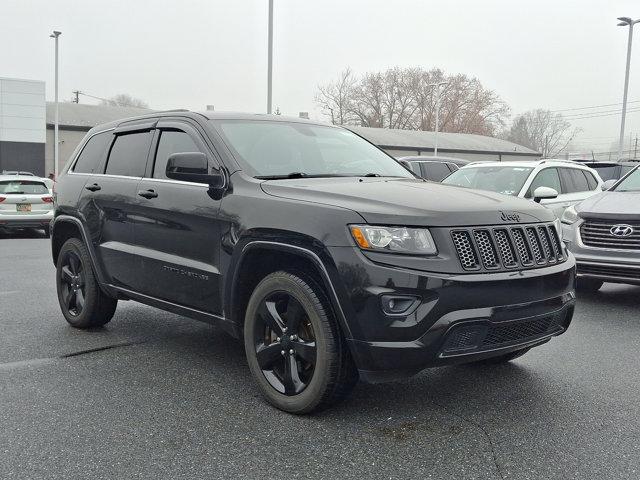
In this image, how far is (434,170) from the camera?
16.8 metres

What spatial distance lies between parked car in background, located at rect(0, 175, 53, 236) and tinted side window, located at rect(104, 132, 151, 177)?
1050cm

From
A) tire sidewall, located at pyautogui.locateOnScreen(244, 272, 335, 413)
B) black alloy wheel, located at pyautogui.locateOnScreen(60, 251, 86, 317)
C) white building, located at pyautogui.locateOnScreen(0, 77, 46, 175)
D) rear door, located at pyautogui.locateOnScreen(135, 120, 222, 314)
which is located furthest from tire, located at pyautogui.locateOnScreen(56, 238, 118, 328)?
white building, located at pyautogui.locateOnScreen(0, 77, 46, 175)

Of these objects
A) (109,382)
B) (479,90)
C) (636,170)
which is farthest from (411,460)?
(479,90)

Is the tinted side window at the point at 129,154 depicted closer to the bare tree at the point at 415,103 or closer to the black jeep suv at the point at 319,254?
the black jeep suv at the point at 319,254

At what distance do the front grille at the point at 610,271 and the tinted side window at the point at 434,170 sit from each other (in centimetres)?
932

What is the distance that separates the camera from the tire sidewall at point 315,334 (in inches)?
140

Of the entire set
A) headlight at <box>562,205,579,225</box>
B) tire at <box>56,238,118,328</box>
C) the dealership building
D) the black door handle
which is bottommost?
tire at <box>56,238,118,328</box>

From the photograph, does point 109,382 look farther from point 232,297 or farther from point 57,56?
point 57,56

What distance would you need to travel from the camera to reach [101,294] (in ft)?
18.6

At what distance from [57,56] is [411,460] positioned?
36.2 meters

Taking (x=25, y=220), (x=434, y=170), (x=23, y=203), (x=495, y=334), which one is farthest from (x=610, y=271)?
(x=23, y=203)

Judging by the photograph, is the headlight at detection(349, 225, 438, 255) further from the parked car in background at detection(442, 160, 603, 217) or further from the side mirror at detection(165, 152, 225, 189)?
the parked car in background at detection(442, 160, 603, 217)

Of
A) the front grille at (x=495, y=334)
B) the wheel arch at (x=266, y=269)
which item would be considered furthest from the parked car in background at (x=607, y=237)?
the wheel arch at (x=266, y=269)

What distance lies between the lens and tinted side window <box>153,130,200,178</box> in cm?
476
